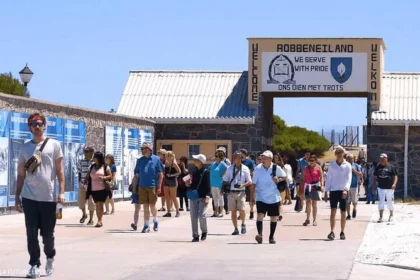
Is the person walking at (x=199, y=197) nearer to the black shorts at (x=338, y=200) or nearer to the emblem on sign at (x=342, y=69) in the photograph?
the black shorts at (x=338, y=200)

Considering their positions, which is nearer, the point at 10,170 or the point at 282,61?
the point at 10,170

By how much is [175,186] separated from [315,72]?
13.3 meters

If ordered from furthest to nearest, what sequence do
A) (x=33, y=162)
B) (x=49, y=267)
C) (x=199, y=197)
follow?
(x=199, y=197) → (x=49, y=267) → (x=33, y=162)

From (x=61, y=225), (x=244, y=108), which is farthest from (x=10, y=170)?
(x=244, y=108)

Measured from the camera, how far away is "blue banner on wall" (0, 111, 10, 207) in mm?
23734

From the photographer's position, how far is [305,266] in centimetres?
1422

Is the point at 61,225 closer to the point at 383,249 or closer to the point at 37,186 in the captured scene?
the point at 383,249

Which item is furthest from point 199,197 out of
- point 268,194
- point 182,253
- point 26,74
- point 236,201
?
point 26,74

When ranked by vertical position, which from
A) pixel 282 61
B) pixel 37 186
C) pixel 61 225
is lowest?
pixel 61 225

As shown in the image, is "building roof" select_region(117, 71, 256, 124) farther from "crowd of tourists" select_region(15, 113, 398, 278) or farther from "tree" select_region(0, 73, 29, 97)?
"tree" select_region(0, 73, 29, 97)

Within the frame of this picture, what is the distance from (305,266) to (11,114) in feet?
39.1

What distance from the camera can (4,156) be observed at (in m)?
24.0

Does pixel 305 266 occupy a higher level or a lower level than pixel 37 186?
lower

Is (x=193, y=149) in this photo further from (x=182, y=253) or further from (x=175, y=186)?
(x=182, y=253)
